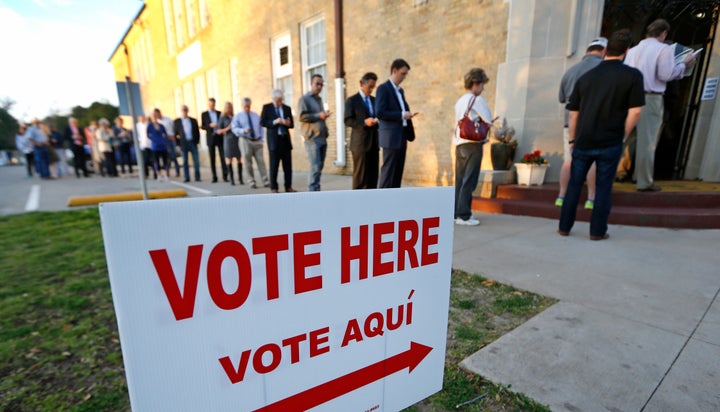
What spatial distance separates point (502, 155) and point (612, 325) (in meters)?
3.86

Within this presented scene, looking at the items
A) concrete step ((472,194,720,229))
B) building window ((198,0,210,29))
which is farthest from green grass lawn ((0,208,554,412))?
building window ((198,0,210,29))

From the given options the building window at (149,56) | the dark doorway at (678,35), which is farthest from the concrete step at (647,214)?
the building window at (149,56)

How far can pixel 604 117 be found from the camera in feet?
10.5

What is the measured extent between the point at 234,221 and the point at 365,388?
0.67 meters

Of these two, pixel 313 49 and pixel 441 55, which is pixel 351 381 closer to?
pixel 441 55

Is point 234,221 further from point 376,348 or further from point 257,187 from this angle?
point 257,187

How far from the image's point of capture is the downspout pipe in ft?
27.4

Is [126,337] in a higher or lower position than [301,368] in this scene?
higher

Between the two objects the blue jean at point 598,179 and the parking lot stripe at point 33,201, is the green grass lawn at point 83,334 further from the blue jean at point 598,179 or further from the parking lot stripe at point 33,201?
the parking lot stripe at point 33,201

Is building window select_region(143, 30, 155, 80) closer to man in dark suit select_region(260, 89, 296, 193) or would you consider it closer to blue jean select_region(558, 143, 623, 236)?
man in dark suit select_region(260, 89, 296, 193)

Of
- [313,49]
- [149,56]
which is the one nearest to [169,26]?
[149,56]

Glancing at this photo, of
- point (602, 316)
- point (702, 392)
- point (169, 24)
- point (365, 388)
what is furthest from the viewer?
point (169, 24)

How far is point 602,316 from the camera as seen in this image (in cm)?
204

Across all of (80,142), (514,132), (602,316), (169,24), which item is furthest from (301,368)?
(169,24)
